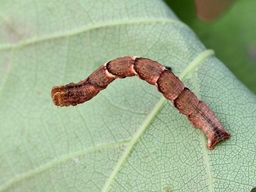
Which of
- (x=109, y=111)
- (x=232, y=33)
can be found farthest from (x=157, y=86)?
(x=232, y=33)

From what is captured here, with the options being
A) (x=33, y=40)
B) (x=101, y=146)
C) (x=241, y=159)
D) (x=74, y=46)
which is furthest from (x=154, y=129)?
(x=33, y=40)

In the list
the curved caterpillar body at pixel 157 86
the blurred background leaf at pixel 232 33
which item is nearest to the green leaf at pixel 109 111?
the curved caterpillar body at pixel 157 86

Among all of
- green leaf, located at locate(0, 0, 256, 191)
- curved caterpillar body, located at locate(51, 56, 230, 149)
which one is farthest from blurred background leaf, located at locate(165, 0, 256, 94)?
curved caterpillar body, located at locate(51, 56, 230, 149)

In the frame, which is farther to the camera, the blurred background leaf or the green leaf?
the blurred background leaf

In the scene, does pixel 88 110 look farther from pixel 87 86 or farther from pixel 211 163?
pixel 211 163

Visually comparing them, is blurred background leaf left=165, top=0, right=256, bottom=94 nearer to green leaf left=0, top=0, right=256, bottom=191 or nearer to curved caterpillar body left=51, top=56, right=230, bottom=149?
green leaf left=0, top=0, right=256, bottom=191

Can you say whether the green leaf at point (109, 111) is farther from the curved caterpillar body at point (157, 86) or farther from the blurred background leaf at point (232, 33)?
the blurred background leaf at point (232, 33)

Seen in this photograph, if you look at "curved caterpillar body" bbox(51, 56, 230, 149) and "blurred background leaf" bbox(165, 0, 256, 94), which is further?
"blurred background leaf" bbox(165, 0, 256, 94)
